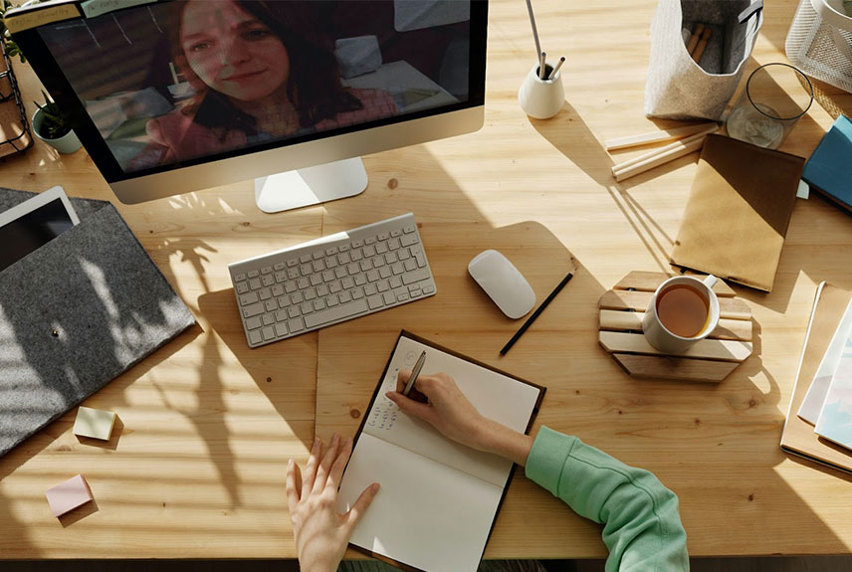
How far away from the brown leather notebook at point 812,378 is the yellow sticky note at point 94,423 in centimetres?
92

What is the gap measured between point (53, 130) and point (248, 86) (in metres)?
0.46

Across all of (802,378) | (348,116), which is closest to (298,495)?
(348,116)

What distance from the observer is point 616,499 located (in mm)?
773

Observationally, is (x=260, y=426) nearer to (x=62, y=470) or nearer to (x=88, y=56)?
(x=62, y=470)

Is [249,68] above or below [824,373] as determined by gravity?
above

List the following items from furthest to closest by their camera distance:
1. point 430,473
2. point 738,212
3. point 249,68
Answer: point 738,212 < point 430,473 < point 249,68

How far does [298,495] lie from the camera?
0.83 m

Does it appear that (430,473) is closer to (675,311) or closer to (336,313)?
(336,313)

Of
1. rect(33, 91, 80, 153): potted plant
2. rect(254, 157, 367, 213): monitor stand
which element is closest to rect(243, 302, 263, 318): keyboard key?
rect(254, 157, 367, 213): monitor stand

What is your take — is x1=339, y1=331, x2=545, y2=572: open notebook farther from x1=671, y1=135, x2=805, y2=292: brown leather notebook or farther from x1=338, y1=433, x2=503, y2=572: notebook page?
x1=671, y1=135, x2=805, y2=292: brown leather notebook

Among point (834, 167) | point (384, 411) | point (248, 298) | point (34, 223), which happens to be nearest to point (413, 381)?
point (384, 411)

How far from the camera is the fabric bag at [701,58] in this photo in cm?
Answer: 92

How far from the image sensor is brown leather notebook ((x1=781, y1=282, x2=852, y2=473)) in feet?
2.69

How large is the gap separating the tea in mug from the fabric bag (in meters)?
0.32
